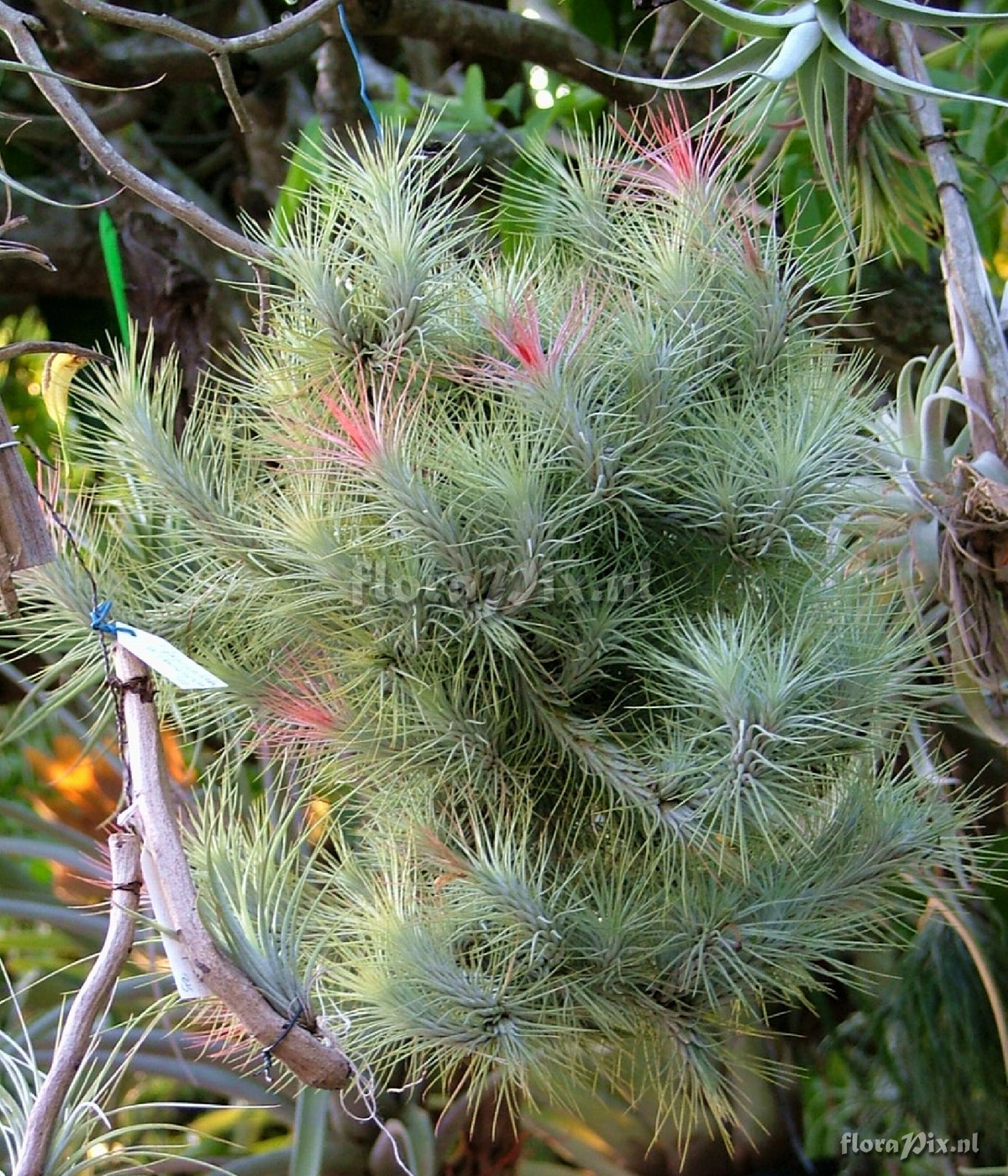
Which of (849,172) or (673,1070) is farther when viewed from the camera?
(849,172)

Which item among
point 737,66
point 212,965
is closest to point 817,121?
point 737,66

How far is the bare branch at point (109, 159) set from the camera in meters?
0.44

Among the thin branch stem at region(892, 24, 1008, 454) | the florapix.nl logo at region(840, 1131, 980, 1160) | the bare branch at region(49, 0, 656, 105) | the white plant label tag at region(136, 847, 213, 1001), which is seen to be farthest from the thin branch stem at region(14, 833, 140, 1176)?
the bare branch at region(49, 0, 656, 105)

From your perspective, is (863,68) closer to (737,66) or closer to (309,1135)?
(737,66)

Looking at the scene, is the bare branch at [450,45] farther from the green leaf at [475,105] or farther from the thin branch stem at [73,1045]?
the thin branch stem at [73,1045]

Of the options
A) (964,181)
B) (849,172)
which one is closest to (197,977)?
(849,172)

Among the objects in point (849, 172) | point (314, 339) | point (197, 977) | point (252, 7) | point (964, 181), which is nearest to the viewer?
point (197, 977)

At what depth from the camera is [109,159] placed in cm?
45

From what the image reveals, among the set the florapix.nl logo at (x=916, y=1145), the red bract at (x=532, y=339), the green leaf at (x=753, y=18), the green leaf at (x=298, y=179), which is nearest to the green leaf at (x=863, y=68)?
the green leaf at (x=753, y=18)

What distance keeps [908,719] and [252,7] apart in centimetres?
90

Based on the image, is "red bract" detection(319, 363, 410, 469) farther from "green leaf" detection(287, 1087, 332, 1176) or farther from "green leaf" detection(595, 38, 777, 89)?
"green leaf" detection(287, 1087, 332, 1176)

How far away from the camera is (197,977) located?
33 centimetres

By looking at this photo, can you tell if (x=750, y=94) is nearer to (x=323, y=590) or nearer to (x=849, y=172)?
(x=849, y=172)

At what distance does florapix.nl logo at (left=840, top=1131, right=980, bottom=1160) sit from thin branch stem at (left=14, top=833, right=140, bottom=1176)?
601 millimetres
